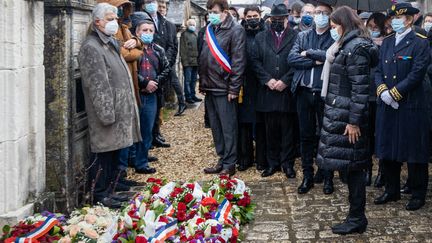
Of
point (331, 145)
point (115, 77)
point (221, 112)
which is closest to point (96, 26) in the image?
point (115, 77)

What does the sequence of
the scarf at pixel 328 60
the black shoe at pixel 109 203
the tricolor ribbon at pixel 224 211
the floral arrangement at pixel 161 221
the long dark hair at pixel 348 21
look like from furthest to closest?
the black shoe at pixel 109 203, the scarf at pixel 328 60, the long dark hair at pixel 348 21, the tricolor ribbon at pixel 224 211, the floral arrangement at pixel 161 221

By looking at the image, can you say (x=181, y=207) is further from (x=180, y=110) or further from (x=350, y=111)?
(x=180, y=110)

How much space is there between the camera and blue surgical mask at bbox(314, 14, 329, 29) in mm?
6930

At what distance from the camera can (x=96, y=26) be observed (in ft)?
21.1

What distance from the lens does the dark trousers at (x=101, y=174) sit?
651cm

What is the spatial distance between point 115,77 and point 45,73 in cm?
76

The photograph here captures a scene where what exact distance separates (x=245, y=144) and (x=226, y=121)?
1.75ft

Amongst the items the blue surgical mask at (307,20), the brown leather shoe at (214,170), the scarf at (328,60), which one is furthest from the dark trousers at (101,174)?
the blue surgical mask at (307,20)

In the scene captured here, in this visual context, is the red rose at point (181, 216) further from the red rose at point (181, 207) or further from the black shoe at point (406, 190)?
the black shoe at point (406, 190)

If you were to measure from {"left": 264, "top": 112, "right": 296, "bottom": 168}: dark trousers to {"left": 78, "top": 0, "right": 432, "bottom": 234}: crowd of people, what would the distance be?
0.02 metres

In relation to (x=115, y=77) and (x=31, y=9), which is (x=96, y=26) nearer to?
(x=115, y=77)

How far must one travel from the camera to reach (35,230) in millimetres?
4883

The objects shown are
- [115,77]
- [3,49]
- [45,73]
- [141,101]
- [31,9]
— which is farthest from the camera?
[141,101]

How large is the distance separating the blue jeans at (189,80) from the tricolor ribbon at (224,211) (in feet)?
Answer: 31.3
